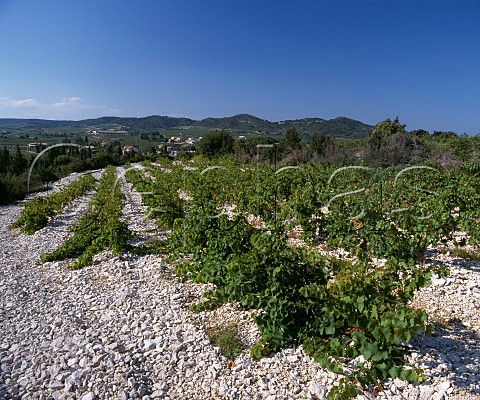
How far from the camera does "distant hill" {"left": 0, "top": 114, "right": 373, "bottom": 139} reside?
216 ft

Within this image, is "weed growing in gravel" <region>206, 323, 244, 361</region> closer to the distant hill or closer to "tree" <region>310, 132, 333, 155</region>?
"tree" <region>310, 132, 333, 155</region>

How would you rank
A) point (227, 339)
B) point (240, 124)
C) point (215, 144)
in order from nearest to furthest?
point (227, 339) < point (215, 144) < point (240, 124)

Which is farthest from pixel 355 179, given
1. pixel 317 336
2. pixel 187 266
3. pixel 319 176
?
pixel 317 336

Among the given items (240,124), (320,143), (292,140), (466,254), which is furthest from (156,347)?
(240,124)

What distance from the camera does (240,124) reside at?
91.2m

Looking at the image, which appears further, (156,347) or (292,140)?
(292,140)

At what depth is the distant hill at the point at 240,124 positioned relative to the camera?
65.9 m

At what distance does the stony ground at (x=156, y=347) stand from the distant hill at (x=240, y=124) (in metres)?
51.7

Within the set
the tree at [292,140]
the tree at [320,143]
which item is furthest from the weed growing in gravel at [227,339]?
the tree at [292,140]

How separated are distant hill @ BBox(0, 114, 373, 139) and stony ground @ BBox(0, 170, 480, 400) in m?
51.7

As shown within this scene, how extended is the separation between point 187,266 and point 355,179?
9062 mm

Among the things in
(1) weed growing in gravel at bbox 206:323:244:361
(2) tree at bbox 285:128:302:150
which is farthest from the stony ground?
(2) tree at bbox 285:128:302:150

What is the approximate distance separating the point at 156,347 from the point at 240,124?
89323 mm

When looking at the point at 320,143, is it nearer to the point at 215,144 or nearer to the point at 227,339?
the point at 215,144
